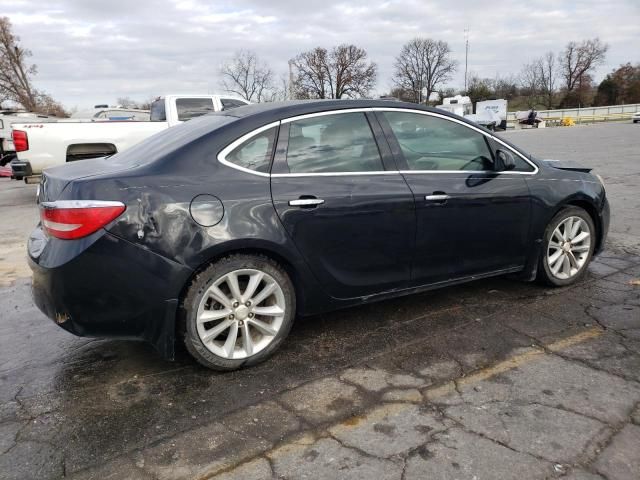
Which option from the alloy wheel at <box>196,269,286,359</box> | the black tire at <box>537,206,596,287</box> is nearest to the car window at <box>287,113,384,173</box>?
the alloy wheel at <box>196,269,286,359</box>

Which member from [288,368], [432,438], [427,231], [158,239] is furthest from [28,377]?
[427,231]

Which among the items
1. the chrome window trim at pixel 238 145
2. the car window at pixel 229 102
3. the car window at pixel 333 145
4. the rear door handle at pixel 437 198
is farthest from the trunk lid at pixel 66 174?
the car window at pixel 229 102

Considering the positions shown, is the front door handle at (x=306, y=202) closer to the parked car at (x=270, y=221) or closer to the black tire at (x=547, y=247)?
the parked car at (x=270, y=221)

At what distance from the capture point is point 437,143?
13.0ft

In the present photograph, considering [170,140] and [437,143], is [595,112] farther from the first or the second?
[170,140]

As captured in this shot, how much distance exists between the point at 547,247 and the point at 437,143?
4.54 ft

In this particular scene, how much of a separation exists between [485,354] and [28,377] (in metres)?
2.87

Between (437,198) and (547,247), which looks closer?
(437,198)

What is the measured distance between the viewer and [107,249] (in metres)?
2.83

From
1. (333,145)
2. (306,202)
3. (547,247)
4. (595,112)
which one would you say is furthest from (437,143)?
(595,112)

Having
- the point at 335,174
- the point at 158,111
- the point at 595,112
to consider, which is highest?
the point at 595,112

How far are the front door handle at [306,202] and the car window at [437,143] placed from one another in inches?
31.8

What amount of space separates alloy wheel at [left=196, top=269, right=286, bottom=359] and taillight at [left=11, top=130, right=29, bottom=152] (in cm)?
782

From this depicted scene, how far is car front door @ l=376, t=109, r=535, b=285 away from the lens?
3715 mm
